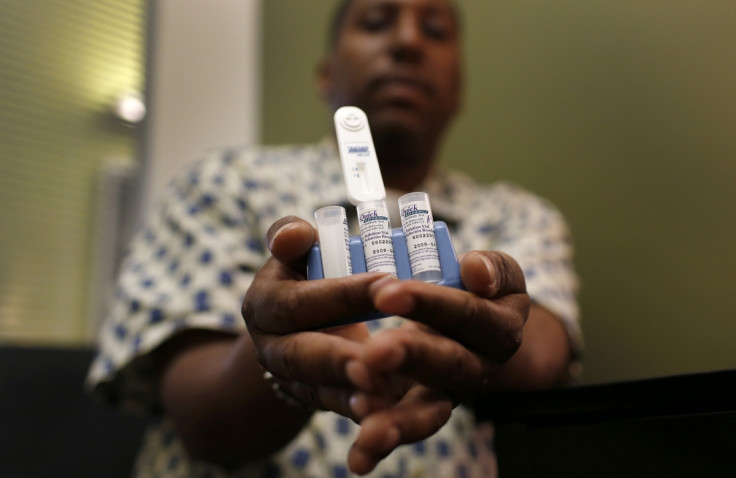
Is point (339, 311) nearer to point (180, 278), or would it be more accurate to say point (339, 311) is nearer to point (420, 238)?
point (420, 238)

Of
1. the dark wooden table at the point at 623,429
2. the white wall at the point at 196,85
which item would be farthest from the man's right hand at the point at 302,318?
the white wall at the point at 196,85

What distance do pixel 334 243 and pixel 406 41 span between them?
1.89 feet

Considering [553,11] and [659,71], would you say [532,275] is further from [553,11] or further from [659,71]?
Answer: [553,11]

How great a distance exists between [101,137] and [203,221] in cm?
50

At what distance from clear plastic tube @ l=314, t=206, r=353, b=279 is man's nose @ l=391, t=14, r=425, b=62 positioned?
552 mm

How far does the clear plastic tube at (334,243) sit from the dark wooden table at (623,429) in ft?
0.50

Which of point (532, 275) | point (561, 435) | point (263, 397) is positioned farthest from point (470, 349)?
point (532, 275)

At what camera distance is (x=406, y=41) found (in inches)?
32.0

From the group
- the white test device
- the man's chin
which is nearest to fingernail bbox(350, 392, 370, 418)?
the white test device

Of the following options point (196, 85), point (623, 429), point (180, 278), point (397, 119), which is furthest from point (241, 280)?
point (196, 85)

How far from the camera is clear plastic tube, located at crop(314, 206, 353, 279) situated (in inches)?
12.2

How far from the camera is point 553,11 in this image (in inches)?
37.9

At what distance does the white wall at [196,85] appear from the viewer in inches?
42.6

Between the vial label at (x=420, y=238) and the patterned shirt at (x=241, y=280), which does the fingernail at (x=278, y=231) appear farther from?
the patterned shirt at (x=241, y=280)
